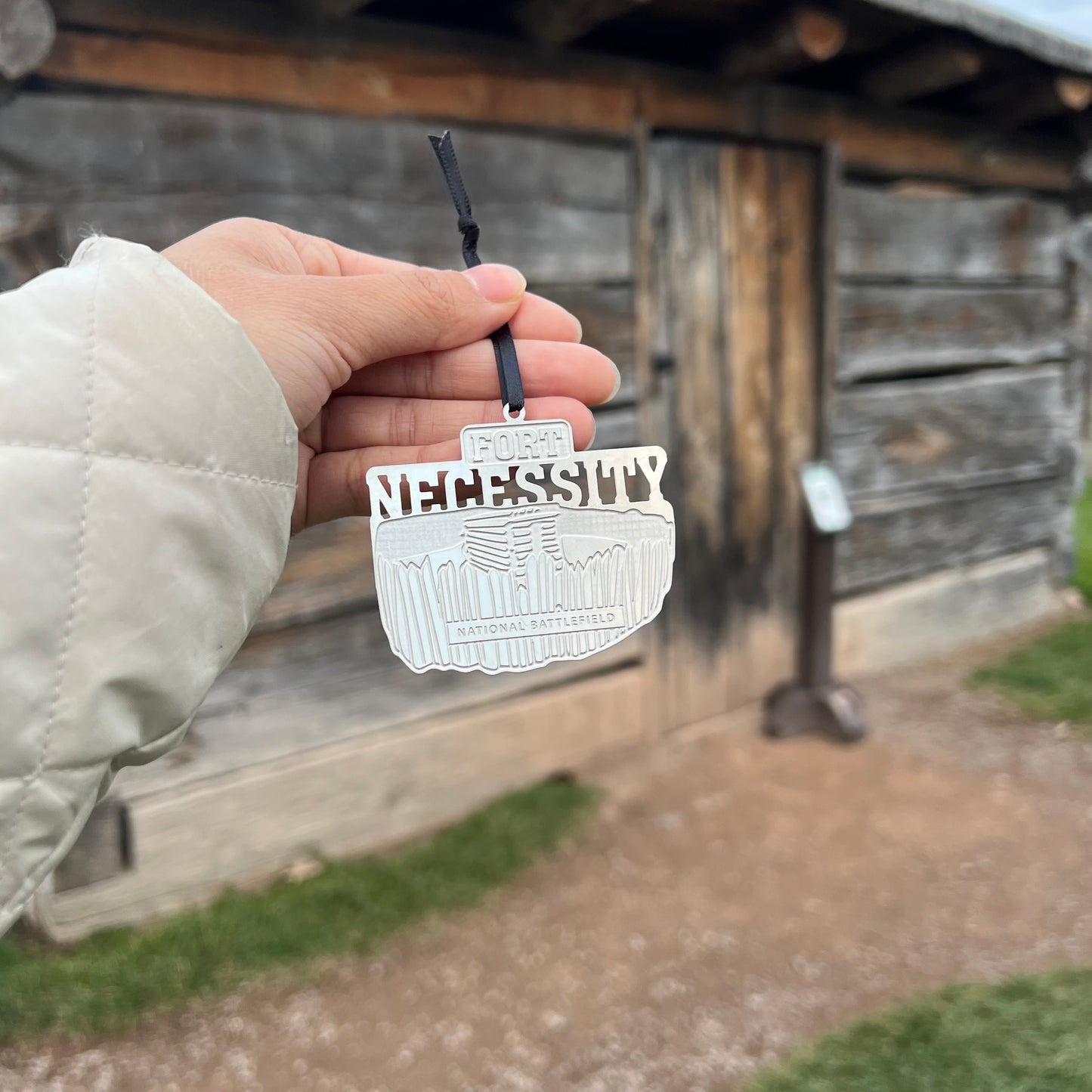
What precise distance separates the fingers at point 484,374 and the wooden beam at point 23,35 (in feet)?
4.12

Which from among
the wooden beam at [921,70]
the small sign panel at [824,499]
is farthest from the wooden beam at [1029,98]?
the small sign panel at [824,499]

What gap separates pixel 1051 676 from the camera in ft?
12.3

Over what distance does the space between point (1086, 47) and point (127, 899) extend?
13.4 feet

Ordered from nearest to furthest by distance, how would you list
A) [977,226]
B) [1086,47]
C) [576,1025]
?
[576,1025], [1086,47], [977,226]

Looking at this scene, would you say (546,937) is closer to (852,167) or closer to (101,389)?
(101,389)

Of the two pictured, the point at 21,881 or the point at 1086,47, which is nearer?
the point at 21,881

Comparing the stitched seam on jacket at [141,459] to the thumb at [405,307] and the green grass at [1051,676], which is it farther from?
the green grass at [1051,676]

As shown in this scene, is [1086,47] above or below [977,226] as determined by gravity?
above

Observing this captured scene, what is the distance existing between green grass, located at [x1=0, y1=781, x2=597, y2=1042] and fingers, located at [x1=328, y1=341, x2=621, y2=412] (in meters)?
1.62

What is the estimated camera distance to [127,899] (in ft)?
7.36

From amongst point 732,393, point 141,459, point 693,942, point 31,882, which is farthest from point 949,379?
point 31,882

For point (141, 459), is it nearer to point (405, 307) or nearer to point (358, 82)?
point (405, 307)

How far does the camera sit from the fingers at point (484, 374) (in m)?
0.98

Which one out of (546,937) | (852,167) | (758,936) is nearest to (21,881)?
(546,937)
